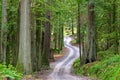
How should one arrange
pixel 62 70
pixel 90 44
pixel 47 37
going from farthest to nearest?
pixel 47 37, pixel 62 70, pixel 90 44

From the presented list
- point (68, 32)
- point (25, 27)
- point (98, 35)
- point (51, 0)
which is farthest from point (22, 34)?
point (68, 32)

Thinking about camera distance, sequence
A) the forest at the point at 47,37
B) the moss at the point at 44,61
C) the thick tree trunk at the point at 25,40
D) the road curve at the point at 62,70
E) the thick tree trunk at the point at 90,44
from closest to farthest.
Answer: the forest at the point at 47,37 < the road curve at the point at 62,70 < the thick tree trunk at the point at 25,40 < the thick tree trunk at the point at 90,44 < the moss at the point at 44,61

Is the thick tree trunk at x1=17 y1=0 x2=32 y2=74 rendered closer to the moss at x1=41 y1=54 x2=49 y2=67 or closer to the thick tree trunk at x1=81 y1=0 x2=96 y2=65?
the thick tree trunk at x1=81 y1=0 x2=96 y2=65

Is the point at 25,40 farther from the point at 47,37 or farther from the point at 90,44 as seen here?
the point at 47,37

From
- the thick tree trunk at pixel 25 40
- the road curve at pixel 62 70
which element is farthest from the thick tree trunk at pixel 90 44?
the thick tree trunk at pixel 25 40

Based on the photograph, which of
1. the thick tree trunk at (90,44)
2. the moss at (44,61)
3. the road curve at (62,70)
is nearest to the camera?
the road curve at (62,70)

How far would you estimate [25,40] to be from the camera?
1942cm

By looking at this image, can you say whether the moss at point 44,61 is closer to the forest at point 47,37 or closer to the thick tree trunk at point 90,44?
the forest at point 47,37

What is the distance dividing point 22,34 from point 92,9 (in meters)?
6.72

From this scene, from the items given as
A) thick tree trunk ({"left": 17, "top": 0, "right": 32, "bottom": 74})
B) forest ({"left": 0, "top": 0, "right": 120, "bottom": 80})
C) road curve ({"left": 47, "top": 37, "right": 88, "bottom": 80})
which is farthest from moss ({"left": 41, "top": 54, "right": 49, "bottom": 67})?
thick tree trunk ({"left": 17, "top": 0, "right": 32, "bottom": 74})

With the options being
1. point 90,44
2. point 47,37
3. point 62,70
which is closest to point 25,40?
point 90,44

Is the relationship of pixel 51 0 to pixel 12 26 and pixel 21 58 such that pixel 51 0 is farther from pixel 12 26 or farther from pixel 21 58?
pixel 21 58

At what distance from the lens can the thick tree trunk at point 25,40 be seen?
1917 centimetres

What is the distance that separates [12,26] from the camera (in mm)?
27328
